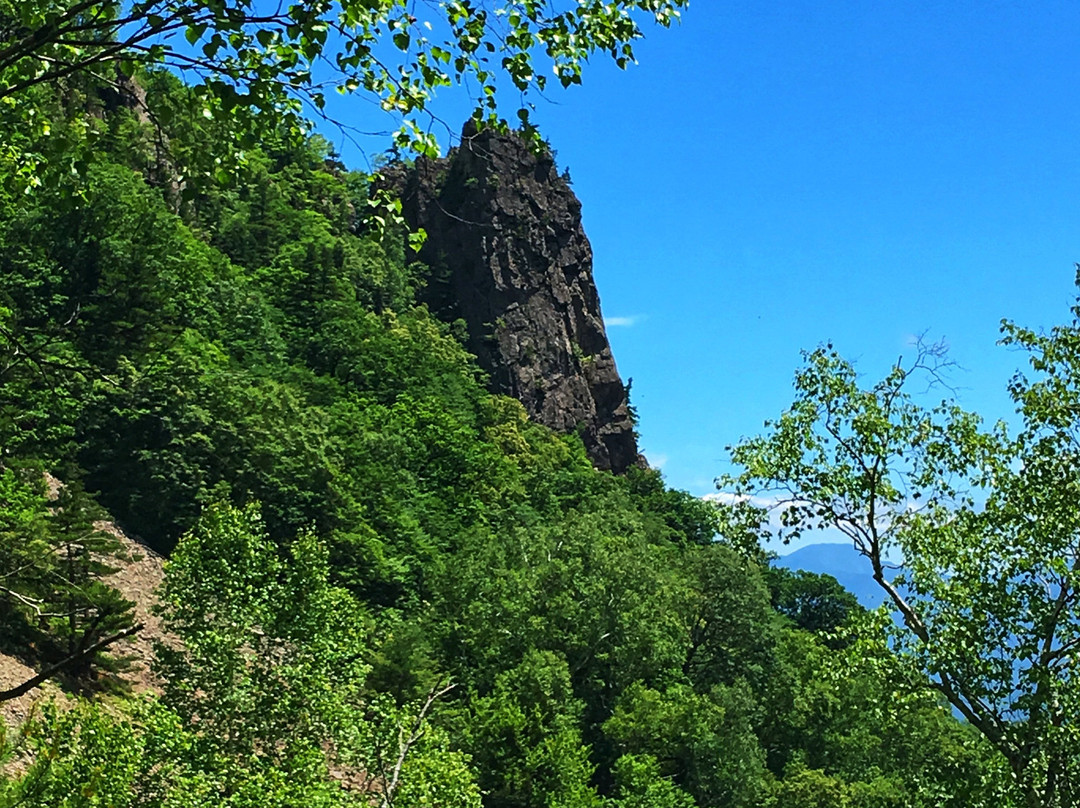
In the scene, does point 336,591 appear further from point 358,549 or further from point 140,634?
point 358,549

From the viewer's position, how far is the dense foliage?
655 inches

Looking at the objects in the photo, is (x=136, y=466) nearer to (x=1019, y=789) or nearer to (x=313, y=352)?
(x=313, y=352)

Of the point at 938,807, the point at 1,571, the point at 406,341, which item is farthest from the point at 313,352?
the point at 938,807

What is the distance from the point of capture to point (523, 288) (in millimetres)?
97938

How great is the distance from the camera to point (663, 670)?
134 ft

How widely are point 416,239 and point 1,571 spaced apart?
714 inches

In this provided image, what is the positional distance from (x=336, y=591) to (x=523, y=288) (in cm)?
7589

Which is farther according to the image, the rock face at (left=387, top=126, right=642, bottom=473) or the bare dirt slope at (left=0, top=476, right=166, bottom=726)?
the rock face at (left=387, top=126, right=642, bottom=473)

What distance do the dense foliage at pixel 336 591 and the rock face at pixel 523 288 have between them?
22995 mm

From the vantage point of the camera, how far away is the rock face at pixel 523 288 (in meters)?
95.6

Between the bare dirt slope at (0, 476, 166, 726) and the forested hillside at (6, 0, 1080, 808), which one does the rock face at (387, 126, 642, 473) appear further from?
the bare dirt slope at (0, 476, 166, 726)

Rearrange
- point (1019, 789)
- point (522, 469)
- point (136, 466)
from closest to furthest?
1. point (1019, 789)
2. point (136, 466)
3. point (522, 469)

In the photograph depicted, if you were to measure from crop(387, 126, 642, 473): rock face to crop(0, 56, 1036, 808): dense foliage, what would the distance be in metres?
23.0

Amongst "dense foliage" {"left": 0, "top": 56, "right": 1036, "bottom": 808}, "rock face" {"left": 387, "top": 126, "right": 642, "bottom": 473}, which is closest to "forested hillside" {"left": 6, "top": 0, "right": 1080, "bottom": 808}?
"dense foliage" {"left": 0, "top": 56, "right": 1036, "bottom": 808}
